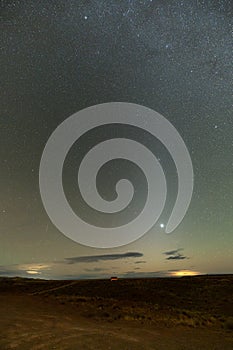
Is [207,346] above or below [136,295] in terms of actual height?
below

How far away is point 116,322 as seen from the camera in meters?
21.6

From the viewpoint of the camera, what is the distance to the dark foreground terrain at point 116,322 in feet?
52.0

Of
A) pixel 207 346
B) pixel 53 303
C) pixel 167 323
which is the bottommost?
pixel 207 346

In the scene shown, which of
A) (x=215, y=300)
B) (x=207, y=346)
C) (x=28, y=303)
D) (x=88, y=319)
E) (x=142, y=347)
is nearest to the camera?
(x=142, y=347)

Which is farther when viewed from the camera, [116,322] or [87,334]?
[116,322]

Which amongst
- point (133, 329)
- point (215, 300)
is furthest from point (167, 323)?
point (215, 300)

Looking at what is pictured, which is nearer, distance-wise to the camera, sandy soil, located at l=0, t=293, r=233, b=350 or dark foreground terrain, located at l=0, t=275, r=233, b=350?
sandy soil, located at l=0, t=293, r=233, b=350

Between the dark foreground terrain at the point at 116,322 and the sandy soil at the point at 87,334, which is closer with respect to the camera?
the sandy soil at the point at 87,334

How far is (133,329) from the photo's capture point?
19.5 m

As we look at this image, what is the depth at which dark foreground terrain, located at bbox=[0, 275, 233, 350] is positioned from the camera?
1584 cm

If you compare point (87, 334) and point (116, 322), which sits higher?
point (116, 322)

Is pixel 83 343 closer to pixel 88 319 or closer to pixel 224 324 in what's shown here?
pixel 88 319

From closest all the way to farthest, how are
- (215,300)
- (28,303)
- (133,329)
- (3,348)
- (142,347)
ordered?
(3,348), (142,347), (133,329), (28,303), (215,300)

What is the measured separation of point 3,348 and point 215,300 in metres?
26.2
